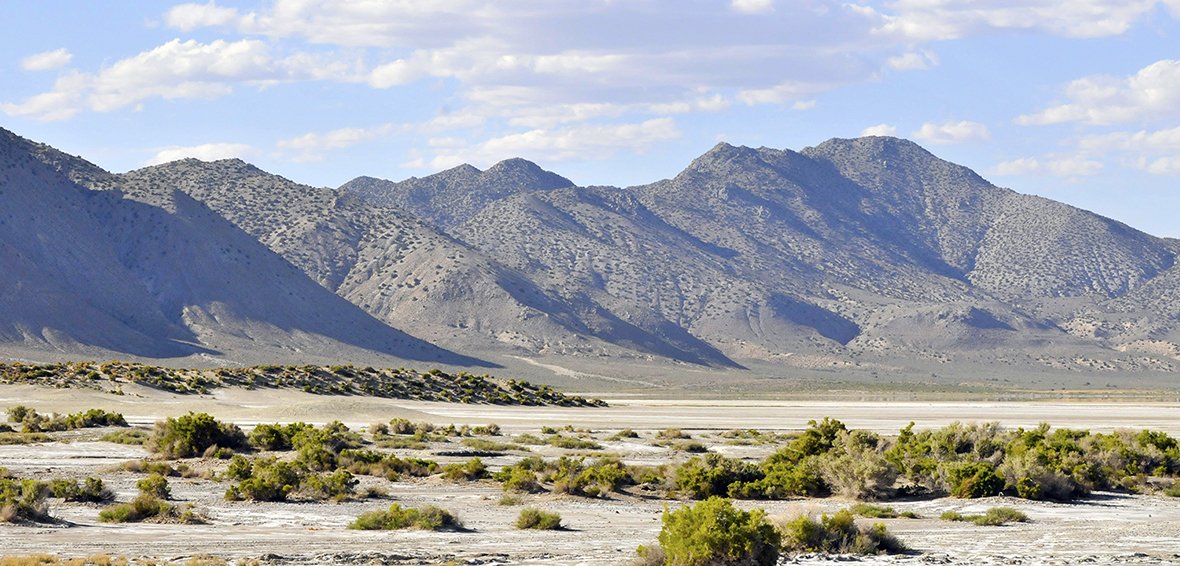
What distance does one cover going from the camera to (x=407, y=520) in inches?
797

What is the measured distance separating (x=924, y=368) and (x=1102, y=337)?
45.0m

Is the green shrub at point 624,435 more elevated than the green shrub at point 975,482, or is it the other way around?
the green shrub at point 975,482

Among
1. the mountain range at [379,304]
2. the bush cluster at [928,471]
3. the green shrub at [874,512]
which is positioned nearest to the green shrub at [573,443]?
the bush cluster at [928,471]

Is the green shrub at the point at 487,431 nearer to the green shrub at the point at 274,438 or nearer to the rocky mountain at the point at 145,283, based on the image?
the green shrub at the point at 274,438

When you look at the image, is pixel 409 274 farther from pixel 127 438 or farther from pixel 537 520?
pixel 537 520

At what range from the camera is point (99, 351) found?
104 m

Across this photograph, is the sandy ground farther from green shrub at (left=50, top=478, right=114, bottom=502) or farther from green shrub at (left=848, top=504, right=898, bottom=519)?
green shrub at (left=848, top=504, right=898, bottom=519)

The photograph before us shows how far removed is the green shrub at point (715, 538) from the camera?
1620 centimetres

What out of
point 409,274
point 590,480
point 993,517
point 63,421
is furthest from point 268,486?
point 409,274

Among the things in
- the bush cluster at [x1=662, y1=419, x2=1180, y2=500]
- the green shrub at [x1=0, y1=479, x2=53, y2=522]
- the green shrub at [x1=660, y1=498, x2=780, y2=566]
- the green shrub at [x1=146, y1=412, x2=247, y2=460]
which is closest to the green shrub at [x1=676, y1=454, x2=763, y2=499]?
the bush cluster at [x1=662, y1=419, x2=1180, y2=500]

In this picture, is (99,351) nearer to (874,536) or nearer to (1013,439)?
(1013,439)

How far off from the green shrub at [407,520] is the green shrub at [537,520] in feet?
3.41

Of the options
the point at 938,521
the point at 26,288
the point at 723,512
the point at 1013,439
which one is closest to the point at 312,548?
the point at 723,512

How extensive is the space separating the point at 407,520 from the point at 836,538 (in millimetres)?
6969
